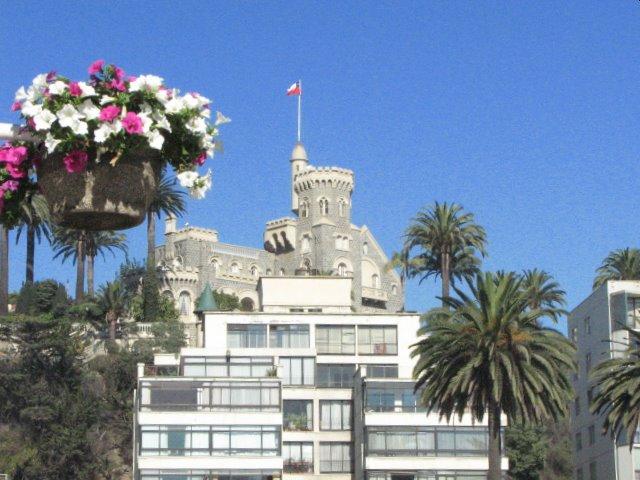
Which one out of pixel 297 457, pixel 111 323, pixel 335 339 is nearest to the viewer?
pixel 297 457

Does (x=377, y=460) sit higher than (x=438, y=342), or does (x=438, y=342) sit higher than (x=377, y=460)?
(x=438, y=342)

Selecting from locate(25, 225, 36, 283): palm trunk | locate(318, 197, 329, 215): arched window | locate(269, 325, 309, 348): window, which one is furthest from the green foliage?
locate(318, 197, 329, 215): arched window

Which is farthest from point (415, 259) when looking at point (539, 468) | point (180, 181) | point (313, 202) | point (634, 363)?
point (180, 181)

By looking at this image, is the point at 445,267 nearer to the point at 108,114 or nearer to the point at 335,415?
the point at 335,415

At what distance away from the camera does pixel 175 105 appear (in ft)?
26.4

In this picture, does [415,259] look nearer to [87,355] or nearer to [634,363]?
[87,355]

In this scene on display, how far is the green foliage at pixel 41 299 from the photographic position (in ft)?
385

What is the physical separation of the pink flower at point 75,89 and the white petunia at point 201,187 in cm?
88

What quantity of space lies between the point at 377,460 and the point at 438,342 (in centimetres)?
2218

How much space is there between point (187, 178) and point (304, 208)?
17436 centimetres

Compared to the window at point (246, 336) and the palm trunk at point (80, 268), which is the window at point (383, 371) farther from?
the palm trunk at point (80, 268)

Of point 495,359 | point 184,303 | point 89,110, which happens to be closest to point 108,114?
point 89,110

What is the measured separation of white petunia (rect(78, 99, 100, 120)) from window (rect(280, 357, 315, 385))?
87.3 metres

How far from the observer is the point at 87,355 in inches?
4560
